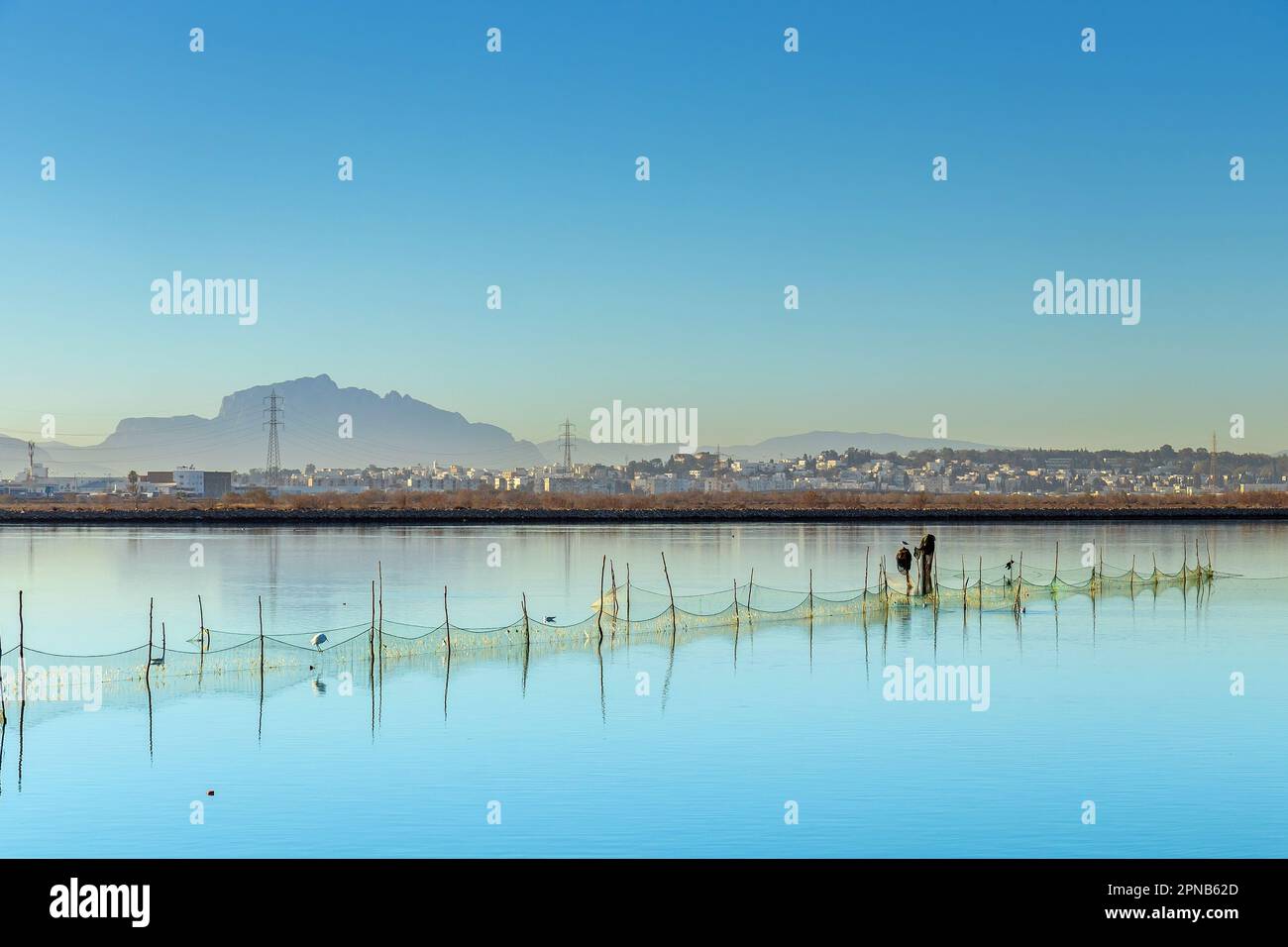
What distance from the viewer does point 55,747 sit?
15211mm

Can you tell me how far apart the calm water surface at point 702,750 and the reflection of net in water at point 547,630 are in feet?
2.95

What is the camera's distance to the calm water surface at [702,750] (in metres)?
12.0

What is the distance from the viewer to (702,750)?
1529cm

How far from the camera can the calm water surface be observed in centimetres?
1198

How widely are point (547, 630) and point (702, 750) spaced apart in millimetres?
10594

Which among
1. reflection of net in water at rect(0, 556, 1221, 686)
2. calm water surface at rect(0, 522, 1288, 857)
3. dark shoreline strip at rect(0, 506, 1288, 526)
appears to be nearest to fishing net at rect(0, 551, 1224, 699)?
reflection of net in water at rect(0, 556, 1221, 686)

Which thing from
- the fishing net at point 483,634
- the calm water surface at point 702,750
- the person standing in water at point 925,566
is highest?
the person standing in water at point 925,566

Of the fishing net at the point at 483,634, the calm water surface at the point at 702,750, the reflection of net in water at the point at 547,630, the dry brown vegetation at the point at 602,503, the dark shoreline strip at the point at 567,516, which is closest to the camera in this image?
the calm water surface at the point at 702,750
